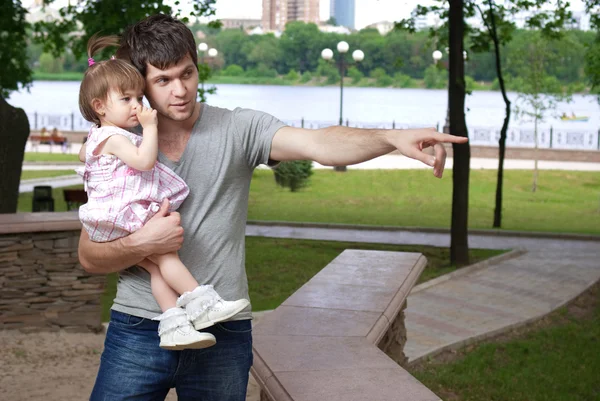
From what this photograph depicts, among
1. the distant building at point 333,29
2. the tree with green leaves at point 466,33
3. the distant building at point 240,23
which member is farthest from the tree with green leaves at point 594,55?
the distant building at point 240,23

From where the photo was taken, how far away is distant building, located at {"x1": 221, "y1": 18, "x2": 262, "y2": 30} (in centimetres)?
8166

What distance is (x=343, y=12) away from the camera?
279 feet

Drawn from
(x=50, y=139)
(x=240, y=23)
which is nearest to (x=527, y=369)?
(x=50, y=139)

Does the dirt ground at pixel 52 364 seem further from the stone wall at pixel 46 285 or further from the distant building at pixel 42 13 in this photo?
the distant building at pixel 42 13

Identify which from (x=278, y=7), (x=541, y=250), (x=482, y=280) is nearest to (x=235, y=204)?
(x=482, y=280)

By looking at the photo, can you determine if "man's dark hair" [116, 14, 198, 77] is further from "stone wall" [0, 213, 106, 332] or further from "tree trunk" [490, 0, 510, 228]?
"tree trunk" [490, 0, 510, 228]

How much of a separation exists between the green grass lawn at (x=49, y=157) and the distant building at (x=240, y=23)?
4673cm

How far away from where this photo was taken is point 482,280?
425 inches

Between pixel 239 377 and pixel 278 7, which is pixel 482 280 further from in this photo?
pixel 278 7

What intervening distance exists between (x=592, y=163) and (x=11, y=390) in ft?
98.4

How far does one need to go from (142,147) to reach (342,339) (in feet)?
6.03

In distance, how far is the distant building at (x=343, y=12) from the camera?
82988mm

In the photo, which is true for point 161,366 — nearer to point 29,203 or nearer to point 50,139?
point 29,203

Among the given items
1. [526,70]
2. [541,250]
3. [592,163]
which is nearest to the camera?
[541,250]
